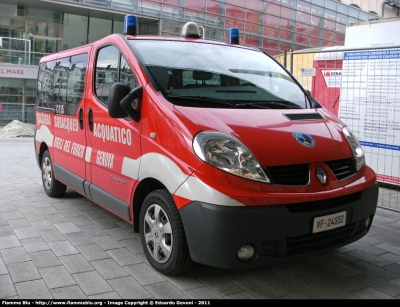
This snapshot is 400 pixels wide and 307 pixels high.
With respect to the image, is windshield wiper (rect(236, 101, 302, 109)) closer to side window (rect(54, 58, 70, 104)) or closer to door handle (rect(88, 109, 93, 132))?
door handle (rect(88, 109, 93, 132))

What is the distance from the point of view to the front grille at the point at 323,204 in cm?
312

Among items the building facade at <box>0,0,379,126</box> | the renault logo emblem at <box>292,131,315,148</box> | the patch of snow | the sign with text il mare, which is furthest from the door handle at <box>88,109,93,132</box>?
the building facade at <box>0,0,379,126</box>

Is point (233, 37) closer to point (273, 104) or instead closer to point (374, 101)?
point (273, 104)

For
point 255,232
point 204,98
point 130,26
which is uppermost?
point 130,26

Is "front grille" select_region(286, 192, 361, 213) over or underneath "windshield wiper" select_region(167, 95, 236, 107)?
underneath

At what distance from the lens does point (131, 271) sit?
3611 mm

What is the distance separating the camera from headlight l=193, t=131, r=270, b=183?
3053 mm

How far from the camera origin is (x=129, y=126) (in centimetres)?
384

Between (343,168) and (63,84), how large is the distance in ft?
11.8

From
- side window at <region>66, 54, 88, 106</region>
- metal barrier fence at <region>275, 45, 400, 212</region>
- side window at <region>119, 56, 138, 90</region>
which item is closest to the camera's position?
side window at <region>119, 56, 138, 90</region>

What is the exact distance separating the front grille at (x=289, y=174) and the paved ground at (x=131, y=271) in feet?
2.65

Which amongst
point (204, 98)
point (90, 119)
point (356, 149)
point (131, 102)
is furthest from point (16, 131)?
point (356, 149)

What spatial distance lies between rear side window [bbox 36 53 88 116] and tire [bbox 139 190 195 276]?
6.27ft

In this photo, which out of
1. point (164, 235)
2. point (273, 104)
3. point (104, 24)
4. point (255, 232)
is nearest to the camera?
point (255, 232)
